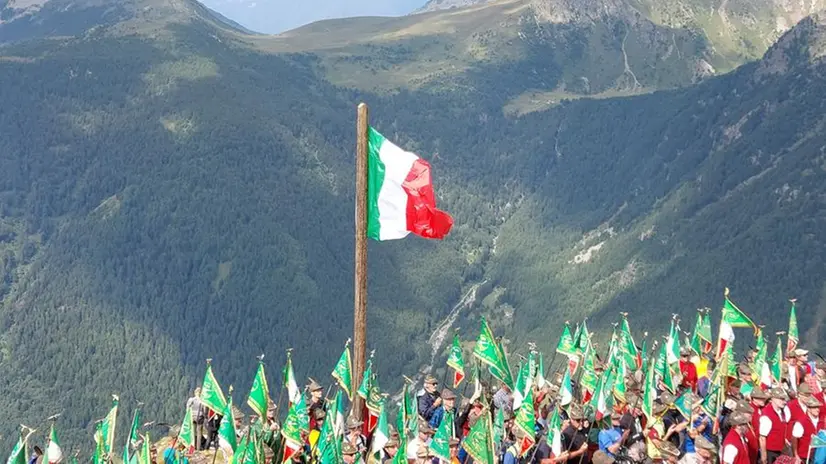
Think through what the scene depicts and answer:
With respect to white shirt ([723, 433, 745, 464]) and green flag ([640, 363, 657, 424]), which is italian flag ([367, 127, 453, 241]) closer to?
green flag ([640, 363, 657, 424])

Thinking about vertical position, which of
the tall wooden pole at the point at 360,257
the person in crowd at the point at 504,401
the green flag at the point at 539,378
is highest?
the tall wooden pole at the point at 360,257

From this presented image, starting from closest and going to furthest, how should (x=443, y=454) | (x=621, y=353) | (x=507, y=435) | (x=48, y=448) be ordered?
(x=443, y=454) → (x=48, y=448) → (x=507, y=435) → (x=621, y=353)

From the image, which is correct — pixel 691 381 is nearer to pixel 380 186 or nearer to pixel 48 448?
pixel 380 186

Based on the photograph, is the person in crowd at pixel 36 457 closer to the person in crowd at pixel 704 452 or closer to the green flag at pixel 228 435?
the green flag at pixel 228 435

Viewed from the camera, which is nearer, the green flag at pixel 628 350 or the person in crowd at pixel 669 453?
the person in crowd at pixel 669 453

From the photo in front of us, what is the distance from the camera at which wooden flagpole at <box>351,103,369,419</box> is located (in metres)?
28.2

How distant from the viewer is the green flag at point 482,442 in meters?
27.3

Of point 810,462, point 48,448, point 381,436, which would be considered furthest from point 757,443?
point 48,448

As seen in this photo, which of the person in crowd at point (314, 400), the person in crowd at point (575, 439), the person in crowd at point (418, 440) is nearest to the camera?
the person in crowd at point (418, 440)

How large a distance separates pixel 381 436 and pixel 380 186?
8.56 meters

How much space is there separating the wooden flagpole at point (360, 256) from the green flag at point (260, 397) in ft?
22.8

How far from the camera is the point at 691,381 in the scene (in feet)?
124

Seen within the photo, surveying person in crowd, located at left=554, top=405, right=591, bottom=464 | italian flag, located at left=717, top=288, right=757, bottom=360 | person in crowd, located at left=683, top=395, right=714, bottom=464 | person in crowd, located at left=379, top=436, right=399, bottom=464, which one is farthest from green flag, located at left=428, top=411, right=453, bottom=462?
italian flag, located at left=717, top=288, right=757, bottom=360

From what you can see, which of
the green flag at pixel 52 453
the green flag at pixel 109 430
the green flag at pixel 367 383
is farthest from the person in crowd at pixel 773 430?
the green flag at pixel 52 453
